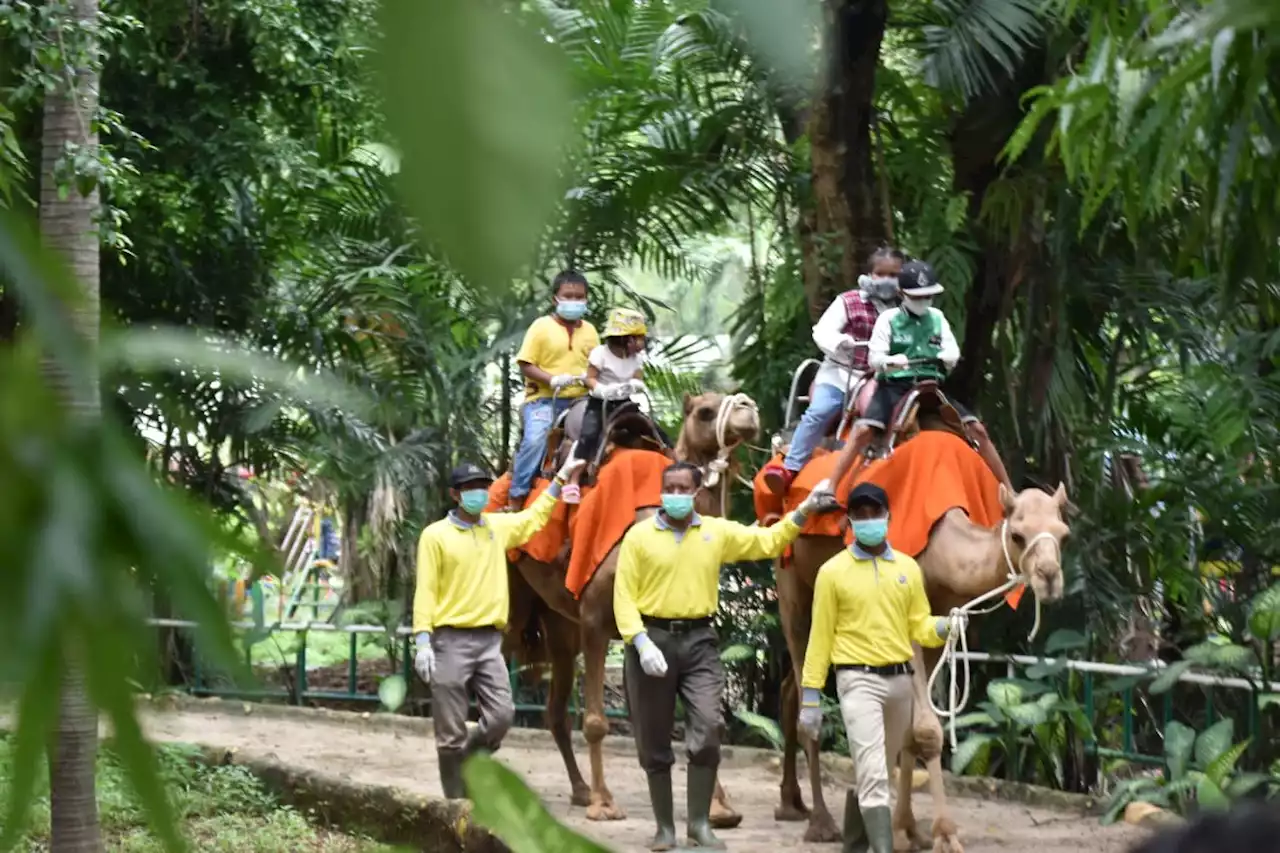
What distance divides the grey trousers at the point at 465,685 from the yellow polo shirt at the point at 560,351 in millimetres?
1255

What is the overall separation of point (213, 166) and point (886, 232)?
17.8 ft

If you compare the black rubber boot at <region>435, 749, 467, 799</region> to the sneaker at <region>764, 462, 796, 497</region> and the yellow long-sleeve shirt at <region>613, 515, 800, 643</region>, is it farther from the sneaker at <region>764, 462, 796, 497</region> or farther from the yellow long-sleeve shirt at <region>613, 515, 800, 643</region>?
the sneaker at <region>764, 462, 796, 497</region>

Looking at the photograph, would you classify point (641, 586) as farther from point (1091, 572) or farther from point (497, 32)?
point (497, 32)

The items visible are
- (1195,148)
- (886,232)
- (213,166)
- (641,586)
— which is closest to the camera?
(1195,148)

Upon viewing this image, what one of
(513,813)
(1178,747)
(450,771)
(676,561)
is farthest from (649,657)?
(513,813)

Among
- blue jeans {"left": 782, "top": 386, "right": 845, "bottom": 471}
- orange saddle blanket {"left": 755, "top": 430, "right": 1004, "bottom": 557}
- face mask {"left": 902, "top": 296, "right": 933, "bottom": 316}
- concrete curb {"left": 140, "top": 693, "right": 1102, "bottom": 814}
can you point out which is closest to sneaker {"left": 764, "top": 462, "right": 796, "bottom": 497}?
blue jeans {"left": 782, "top": 386, "right": 845, "bottom": 471}

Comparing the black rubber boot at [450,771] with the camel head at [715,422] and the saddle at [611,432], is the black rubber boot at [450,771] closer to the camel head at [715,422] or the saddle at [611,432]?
the saddle at [611,432]

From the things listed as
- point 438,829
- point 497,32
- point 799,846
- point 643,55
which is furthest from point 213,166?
point 799,846

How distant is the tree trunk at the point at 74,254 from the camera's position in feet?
1.39

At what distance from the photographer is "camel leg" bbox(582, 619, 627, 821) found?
8.31 metres

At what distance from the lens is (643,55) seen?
565mm

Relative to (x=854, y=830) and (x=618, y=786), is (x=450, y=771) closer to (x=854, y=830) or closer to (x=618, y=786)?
(x=854, y=830)

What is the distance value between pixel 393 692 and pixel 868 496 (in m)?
6.48

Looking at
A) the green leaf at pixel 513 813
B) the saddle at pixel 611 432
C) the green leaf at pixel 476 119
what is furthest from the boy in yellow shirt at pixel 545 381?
the green leaf at pixel 476 119
